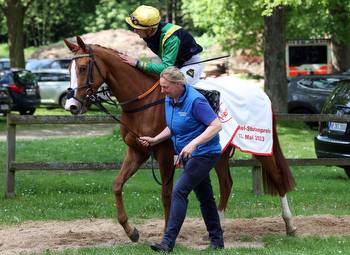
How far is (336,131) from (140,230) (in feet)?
18.6

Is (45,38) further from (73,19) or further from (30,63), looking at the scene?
(30,63)

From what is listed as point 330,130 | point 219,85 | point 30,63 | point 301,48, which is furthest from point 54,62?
point 219,85

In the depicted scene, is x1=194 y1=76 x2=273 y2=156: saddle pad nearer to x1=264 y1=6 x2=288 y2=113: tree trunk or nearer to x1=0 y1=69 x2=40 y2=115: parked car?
x1=264 y1=6 x2=288 y2=113: tree trunk

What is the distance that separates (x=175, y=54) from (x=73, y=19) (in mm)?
55309

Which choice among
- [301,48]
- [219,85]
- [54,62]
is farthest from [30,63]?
[219,85]

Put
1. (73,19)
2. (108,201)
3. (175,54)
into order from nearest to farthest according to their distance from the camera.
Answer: (175,54) → (108,201) → (73,19)

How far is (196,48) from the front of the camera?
7.80 meters

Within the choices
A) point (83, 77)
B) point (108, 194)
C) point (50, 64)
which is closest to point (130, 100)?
point (83, 77)

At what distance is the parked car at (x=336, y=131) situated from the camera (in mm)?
12844

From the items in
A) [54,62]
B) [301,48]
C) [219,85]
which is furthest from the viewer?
[301,48]

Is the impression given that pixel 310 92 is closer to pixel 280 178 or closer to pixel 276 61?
pixel 276 61

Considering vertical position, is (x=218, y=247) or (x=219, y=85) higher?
(x=219, y=85)

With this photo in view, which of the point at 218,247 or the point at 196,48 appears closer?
the point at 218,247

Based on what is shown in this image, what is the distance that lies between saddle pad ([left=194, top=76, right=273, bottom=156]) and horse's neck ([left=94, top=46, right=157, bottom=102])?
976 mm
